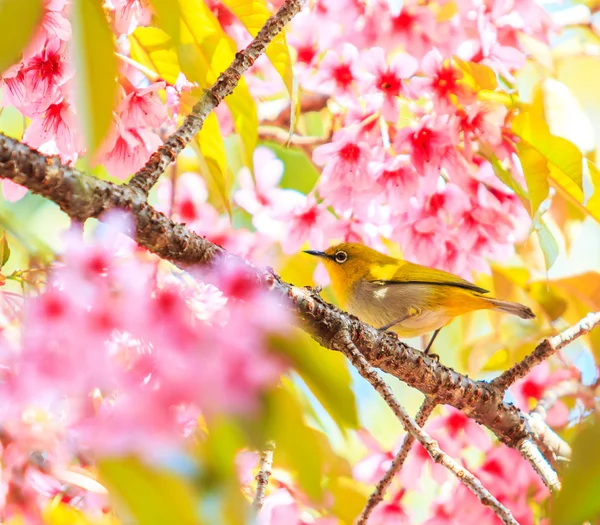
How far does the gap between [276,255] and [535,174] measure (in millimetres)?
675

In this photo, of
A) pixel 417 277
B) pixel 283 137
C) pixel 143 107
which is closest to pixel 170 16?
pixel 143 107

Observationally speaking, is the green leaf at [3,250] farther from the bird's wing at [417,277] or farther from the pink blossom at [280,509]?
the bird's wing at [417,277]

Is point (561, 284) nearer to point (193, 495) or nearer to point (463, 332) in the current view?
point (463, 332)

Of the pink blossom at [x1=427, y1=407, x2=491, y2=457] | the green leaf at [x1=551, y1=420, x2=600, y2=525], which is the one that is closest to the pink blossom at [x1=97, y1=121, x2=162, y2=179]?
the pink blossom at [x1=427, y1=407, x2=491, y2=457]

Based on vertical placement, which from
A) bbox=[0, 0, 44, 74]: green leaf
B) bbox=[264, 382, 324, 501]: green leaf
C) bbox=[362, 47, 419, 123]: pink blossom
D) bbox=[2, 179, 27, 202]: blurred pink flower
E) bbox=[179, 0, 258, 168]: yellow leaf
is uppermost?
bbox=[362, 47, 419, 123]: pink blossom

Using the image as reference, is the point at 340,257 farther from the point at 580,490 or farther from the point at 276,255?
the point at 580,490

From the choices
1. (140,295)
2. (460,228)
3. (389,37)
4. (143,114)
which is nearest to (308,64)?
(389,37)

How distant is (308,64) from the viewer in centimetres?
238

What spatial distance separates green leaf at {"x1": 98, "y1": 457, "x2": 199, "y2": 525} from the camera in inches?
16.3


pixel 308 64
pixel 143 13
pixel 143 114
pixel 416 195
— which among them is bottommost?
pixel 143 114

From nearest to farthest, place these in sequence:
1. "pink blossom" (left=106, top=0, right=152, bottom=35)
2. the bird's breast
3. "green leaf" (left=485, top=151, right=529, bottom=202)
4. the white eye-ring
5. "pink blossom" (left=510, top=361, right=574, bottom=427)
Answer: "pink blossom" (left=106, top=0, right=152, bottom=35) < "green leaf" (left=485, top=151, right=529, bottom=202) < "pink blossom" (left=510, top=361, right=574, bottom=427) < the bird's breast < the white eye-ring

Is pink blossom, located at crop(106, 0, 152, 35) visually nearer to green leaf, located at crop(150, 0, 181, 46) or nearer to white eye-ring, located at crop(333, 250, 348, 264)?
green leaf, located at crop(150, 0, 181, 46)

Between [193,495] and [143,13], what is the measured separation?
48.6 inches

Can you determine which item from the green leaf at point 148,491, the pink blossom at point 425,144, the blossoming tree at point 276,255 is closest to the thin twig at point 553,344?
the blossoming tree at point 276,255
